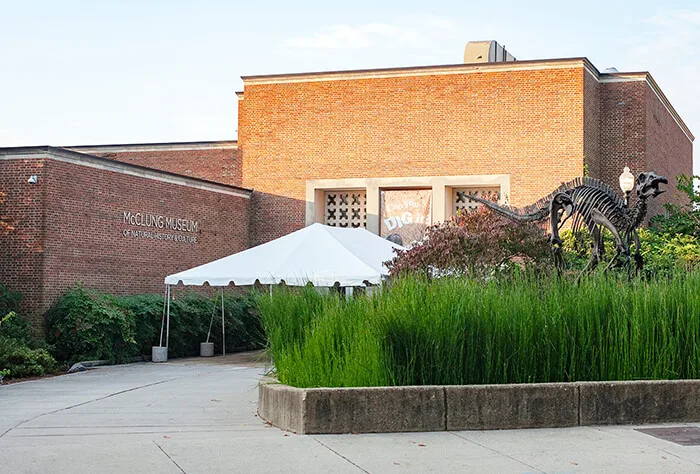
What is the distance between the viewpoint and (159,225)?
25984mm

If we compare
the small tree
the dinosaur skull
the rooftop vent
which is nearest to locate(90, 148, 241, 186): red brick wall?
the rooftop vent

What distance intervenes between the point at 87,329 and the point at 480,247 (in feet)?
27.4

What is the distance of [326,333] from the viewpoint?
417 inches

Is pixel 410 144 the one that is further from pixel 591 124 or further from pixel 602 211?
pixel 602 211

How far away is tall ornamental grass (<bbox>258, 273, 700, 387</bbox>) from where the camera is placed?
10.1 m

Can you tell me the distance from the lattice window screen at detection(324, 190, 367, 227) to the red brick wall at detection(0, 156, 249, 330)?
5.24 metres

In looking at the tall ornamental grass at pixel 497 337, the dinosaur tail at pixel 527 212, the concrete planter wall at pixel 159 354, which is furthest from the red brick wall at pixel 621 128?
the tall ornamental grass at pixel 497 337

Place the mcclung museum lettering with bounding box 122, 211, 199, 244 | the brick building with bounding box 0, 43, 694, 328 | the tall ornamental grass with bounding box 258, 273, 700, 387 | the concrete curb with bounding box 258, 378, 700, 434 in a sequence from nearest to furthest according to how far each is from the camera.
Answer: the concrete curb with bounding box 258, 378, 700, 434, the tall ornamental grass with bounding box 258, 273, 700, 387, the mcclung museum lettering with bounding box 122, 211, 199, 244, the brick building with bounding box 0, 43, 694, 328

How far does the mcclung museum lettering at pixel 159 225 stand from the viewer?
24.7 m

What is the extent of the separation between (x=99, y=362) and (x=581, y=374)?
12.5 metres

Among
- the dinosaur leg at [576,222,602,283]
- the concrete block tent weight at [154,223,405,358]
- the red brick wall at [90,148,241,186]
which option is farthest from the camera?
the red brick wall at [90,148,241,186]

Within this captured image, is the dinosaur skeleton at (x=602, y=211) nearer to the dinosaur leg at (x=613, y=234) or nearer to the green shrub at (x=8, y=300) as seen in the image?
the dinosaur leg at (x=613, y=234)

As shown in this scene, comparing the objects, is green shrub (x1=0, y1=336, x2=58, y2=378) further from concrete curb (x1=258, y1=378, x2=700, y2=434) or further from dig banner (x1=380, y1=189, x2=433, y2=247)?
dig banner (x1=380, y1=189, x2=433, y2=247)

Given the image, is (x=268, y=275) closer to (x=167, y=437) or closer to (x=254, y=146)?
(x=167, y=437)
